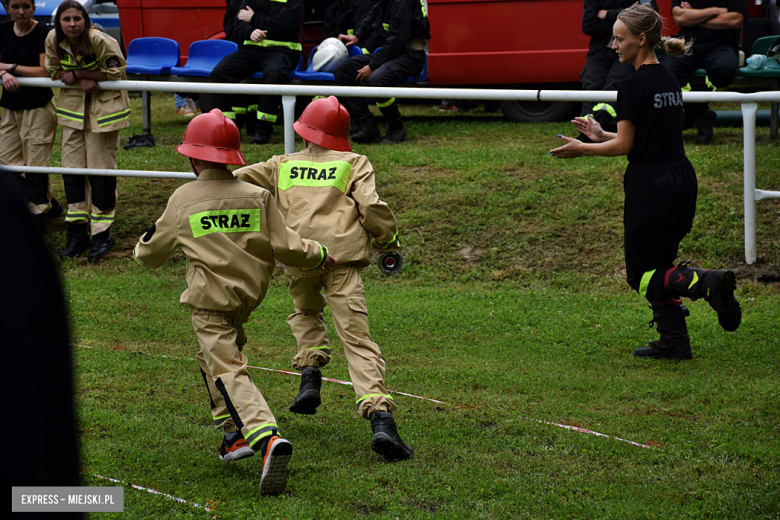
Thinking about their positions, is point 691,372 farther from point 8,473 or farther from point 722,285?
point 8,473

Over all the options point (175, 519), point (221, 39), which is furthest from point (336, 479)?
point (221, 39)

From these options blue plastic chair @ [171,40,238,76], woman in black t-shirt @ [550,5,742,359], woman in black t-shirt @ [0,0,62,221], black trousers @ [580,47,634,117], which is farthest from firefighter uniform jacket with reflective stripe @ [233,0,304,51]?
woman in black t-shirt @ [550,5,742,359]

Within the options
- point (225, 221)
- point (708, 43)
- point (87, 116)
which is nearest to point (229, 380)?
point (225, 221)

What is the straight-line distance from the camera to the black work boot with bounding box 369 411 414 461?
379cm

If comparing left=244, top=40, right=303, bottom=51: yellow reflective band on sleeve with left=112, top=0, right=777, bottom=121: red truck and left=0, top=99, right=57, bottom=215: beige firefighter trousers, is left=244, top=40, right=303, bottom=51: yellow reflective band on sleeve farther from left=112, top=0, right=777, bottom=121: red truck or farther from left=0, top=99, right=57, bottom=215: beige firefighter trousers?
left=0, top=99, right=57, bottom=215: beige firefighter trousers

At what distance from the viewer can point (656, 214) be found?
201 inches

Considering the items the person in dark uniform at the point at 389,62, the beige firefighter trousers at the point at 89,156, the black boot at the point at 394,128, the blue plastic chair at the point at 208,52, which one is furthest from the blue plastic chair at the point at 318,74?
the beige firefighter trousers at the point at 89,156

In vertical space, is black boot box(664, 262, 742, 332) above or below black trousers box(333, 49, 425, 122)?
below

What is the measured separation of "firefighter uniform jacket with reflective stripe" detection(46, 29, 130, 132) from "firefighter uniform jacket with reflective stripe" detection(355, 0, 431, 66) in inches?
119

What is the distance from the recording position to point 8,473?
35.9 inches

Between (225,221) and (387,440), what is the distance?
1227 mm

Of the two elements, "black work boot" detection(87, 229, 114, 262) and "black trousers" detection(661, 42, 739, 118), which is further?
"black trousers" detection(661, 42, 739, 118)

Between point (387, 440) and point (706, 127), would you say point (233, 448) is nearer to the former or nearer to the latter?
point (387, 440)

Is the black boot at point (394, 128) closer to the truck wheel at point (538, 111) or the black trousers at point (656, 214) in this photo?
the truck wheel at point (538, 111)
